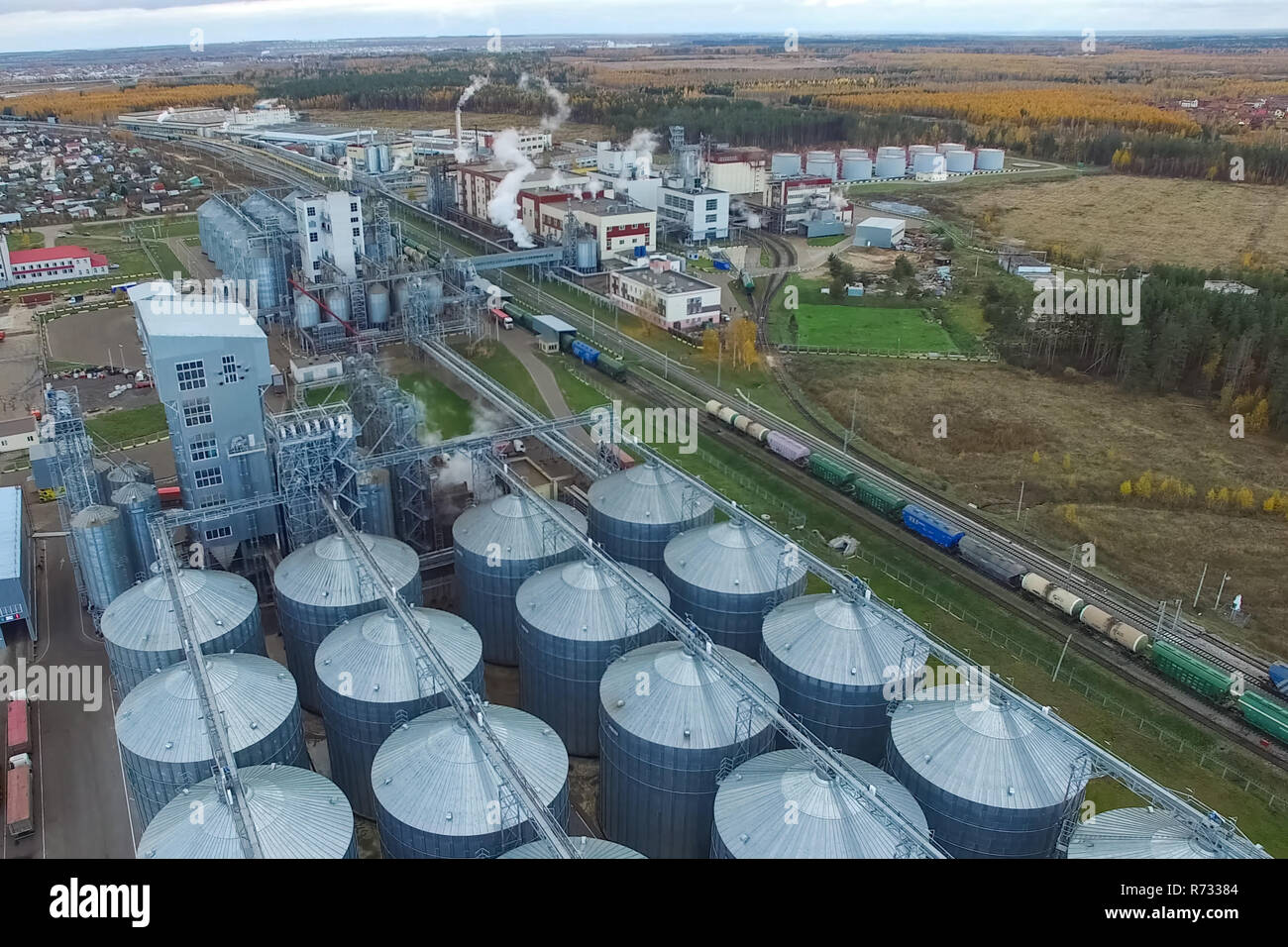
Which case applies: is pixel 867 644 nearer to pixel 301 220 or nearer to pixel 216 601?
pixel 216 601

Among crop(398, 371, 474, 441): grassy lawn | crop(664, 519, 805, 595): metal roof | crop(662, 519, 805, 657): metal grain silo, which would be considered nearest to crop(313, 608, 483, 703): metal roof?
crop(662, 519, 805, 657): metal grain silo

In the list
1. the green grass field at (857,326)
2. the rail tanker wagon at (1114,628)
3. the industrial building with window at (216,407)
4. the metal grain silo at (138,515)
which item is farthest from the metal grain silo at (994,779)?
the green grass field at (857,326)

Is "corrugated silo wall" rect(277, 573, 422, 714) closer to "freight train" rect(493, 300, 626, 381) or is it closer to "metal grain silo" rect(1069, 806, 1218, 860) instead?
"metal grain silo" rect(1069, 806, 1218, 860)

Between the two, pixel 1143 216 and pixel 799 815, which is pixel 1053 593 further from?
pixel 1143 216

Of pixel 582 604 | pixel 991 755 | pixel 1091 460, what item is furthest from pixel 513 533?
pixel 1091 460

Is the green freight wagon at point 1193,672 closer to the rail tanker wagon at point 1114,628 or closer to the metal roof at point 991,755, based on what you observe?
the rail tanker wagon at point 1114,628
